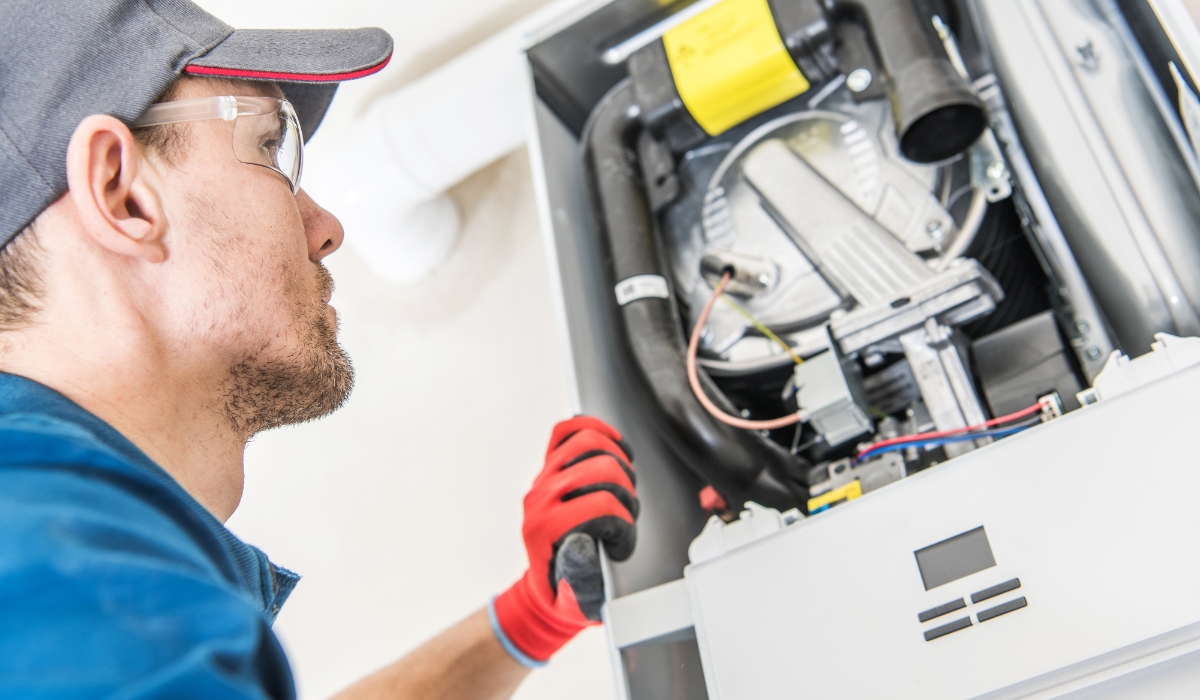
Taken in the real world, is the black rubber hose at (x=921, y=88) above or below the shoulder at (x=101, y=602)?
above

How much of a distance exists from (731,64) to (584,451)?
1.79ft

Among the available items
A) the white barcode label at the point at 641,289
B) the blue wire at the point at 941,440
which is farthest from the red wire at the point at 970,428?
the white barcode label at the point at 641,289

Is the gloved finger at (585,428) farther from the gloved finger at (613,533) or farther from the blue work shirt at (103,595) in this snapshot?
the blue work shirt at (103,595)

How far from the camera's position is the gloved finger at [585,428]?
0.99 metres

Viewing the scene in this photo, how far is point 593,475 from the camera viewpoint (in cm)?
92

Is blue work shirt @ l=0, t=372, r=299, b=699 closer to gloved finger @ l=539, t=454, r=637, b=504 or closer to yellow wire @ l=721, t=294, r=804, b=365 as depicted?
gloved finger @ l=539, t=454, r=637, b=504

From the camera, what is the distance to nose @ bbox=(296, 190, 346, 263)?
0.90 m

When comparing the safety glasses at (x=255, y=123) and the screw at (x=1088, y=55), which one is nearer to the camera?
the safety glasses at (x=255, y=123)

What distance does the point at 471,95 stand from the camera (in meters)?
1.42

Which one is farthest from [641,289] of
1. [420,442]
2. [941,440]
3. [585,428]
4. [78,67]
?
[420,442]

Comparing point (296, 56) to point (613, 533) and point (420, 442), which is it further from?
point (420, 442)

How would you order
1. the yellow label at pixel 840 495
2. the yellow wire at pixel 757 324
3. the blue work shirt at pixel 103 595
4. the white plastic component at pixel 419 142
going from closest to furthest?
the blue work shirt at pixel 103 595 → the yellow label at pixel 840 495 → the yellow wire at pixel 757 324 → the white plastic component at pixel 419 142

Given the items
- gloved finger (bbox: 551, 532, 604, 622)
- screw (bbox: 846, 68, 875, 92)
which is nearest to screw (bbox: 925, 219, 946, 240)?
screw (bbox: 846, 68, 875, 92)

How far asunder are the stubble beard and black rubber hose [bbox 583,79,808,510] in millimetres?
388
